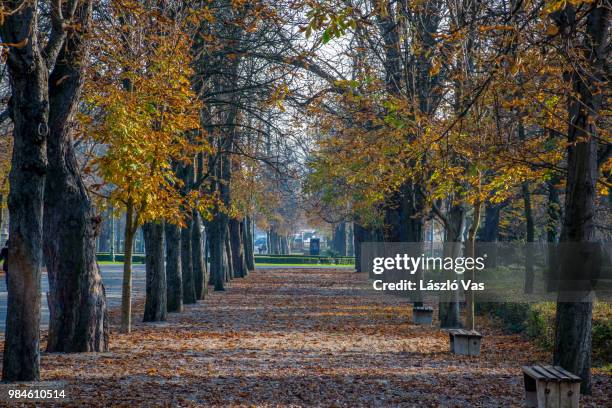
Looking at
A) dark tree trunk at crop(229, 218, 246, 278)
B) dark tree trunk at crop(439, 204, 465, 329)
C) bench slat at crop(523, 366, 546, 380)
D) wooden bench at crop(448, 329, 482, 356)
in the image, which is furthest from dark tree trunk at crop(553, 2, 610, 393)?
dark tree trunk at crop(229, 218, 246, 278)

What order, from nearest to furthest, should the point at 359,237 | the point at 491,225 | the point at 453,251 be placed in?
the point at 453,251 < the point at 491,225 < the point at 359,237

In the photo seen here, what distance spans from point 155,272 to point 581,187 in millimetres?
11202

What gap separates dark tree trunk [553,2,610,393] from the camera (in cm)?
977

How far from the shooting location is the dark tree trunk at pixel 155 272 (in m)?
18.4

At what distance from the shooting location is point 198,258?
84.7ft

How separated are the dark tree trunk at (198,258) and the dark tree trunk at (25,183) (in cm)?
1568

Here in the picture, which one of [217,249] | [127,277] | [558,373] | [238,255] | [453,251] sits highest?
[217,249]

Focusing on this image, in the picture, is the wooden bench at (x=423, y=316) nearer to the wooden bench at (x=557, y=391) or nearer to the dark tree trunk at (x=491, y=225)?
the wooden bench at (x=557, y=391)

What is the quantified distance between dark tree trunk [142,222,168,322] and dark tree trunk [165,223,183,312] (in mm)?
1888

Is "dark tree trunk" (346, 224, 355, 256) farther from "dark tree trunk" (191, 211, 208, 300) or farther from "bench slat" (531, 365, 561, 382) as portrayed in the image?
"bench slat" (531, 365, 561, 382)

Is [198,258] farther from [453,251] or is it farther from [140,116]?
[140,116]

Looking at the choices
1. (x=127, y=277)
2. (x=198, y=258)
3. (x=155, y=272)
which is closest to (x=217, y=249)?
(x=198, y=258)

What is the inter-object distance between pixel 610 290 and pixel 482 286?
3841 mm

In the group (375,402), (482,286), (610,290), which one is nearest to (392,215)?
(482,286)
